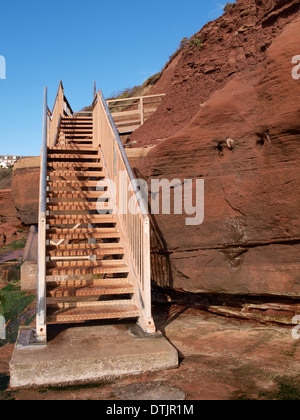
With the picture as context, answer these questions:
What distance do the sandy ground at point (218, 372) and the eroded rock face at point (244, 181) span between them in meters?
0.58

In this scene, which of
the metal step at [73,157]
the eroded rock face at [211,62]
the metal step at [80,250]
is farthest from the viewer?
the metal step at [73,157]

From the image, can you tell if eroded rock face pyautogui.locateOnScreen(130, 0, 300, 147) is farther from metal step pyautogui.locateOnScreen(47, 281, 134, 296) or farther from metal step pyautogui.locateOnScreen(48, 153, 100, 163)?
metal step pyautogui.locateOnScreen(47, 281, 134, 296)

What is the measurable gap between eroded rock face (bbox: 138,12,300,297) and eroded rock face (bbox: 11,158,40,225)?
8104 mm

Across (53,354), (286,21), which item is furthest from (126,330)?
(286,21)

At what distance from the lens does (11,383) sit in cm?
346

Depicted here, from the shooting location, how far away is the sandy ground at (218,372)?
3.17 m

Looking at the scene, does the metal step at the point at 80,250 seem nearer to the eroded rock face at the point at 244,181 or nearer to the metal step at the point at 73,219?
the metal step at the point at 73,219

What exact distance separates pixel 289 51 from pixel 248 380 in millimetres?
3263

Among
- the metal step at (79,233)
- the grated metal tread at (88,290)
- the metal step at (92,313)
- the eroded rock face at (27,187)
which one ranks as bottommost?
the metal step at (92,313)

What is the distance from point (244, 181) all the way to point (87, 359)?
2.66 meters

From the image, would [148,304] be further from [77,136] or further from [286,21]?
[77,136]

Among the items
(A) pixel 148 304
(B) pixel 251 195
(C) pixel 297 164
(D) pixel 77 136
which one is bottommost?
(A) pixel 148 304

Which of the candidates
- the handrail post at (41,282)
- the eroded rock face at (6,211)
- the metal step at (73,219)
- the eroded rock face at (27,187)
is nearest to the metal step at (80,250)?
the metal step at (73,219)
